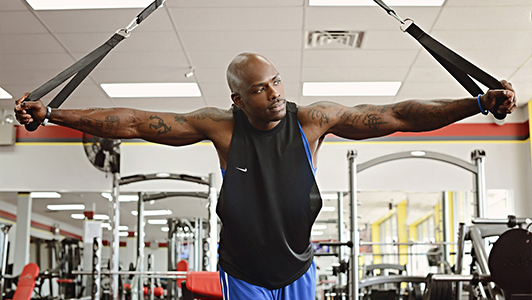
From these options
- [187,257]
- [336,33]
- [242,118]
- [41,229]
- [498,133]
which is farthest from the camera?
[41,229]

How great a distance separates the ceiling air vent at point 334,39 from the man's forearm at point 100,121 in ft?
10.6

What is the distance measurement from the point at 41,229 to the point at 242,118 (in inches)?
353

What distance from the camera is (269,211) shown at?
1737 mm

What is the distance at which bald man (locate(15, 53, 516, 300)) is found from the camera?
1.74 m

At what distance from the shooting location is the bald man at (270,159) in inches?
68.7

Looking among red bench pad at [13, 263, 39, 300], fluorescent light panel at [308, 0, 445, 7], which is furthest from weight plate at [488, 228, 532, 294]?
red bench pad at [13, 263, 39, 300]

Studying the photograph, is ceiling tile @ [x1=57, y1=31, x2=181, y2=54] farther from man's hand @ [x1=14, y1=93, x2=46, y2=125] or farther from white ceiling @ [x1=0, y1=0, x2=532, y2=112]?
man's hand @ [x1=14, y1=93, x2=46, y2=125]

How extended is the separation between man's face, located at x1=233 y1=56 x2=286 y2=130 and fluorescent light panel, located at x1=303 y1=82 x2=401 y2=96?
451cm

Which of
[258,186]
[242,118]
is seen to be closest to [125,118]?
[242,118]

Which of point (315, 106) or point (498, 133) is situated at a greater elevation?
point (498, 133)

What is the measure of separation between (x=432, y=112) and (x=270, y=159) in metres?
0.55

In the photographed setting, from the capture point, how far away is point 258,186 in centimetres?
178

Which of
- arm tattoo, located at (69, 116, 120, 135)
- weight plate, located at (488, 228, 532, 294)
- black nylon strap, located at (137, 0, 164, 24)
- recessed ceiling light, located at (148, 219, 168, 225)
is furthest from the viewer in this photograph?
recessed ceiling light, located at (148, 219, 168, 225)

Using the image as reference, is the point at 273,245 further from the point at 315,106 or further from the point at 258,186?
the point at 315,106
